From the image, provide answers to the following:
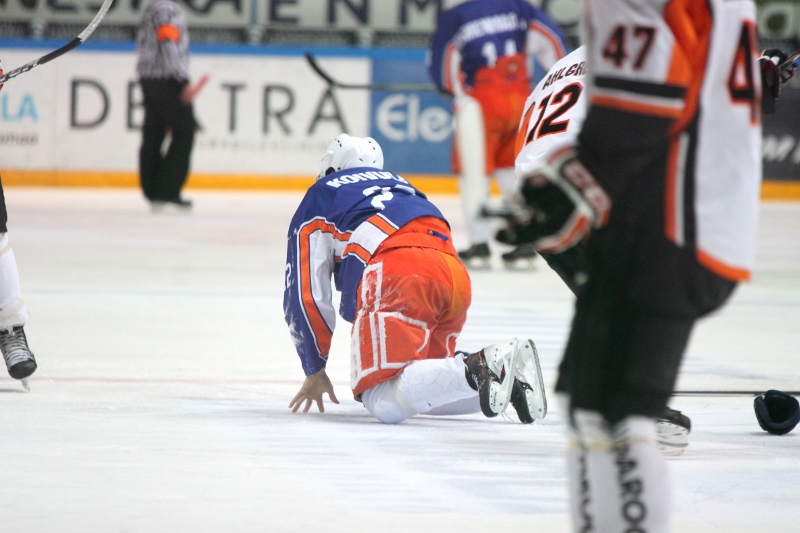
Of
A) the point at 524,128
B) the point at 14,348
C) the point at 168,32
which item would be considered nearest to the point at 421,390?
the point at 524,128

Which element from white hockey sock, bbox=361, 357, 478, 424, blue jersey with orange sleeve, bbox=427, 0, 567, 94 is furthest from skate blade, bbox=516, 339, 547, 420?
blue jersey with orange sleeve, bbox=427, 0, 567, 94

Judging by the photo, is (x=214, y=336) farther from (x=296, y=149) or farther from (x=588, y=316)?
(x=296, y=149)

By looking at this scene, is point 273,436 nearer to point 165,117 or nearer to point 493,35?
point 493,35

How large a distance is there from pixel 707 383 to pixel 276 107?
9.45 meters

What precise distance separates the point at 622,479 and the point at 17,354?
2211 millimetres

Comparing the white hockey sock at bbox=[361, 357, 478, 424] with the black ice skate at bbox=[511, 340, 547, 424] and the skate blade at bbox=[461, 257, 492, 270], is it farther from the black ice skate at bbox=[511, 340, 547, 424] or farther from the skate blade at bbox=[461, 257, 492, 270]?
the skate blade at bbox=[461, 257, 492, 270]

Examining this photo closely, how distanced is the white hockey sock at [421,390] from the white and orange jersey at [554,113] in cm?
46

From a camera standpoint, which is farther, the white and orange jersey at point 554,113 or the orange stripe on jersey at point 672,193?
the white and orange jersey at point 554,113

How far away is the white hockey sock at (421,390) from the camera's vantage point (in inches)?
118

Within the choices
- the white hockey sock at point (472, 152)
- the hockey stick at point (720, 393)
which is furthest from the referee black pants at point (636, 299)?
the white hockey sock at point (472, 152)

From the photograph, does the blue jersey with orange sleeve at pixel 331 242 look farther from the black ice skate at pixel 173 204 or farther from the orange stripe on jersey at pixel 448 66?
the black ice skate at pixel 173 204

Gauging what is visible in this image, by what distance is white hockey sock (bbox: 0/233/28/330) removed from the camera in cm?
346

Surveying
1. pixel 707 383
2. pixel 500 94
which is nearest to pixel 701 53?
pixel 707 383

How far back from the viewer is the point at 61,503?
2270mm
